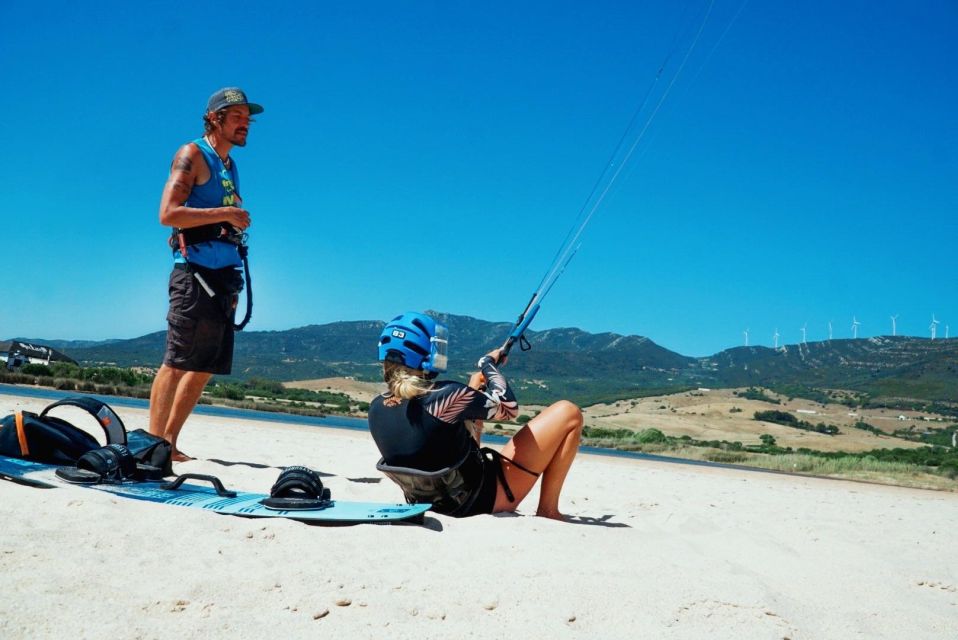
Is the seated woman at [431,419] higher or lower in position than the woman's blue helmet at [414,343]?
lower

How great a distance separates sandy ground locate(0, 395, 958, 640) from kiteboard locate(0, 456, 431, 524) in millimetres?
125

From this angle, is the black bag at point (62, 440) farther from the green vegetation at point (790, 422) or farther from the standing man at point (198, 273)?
the green vegetation at point (790, 422)

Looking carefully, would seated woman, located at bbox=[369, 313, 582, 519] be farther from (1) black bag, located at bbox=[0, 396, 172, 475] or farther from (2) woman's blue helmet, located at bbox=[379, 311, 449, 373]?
(1) black bag, located at bbox=[0, 396, 172, 475]

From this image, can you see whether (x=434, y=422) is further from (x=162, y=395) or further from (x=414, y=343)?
(x=162, y=395)

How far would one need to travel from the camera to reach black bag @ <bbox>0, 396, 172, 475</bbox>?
4457 mm

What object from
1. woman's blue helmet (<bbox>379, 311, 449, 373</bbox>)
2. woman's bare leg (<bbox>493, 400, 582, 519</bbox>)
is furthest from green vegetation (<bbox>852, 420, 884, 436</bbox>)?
woman's blue helmet (<bbox>379, 311, 449, 373</bbox>)

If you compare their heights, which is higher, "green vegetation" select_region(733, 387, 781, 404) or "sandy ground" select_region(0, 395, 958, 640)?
"green vegetation" select_region(733, 387, 781, 404)

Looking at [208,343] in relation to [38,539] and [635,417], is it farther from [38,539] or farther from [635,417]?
[635,417]

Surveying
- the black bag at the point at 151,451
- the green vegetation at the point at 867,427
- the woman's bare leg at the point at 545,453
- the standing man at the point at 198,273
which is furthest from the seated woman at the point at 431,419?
the green vegetation at the point at 867,427

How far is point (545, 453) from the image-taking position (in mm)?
4676

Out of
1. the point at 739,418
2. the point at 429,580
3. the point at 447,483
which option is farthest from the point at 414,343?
the point at 739,418

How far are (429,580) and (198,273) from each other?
3.46 meters

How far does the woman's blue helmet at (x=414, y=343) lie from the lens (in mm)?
4137

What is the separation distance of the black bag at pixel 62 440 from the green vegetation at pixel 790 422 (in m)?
61.1
